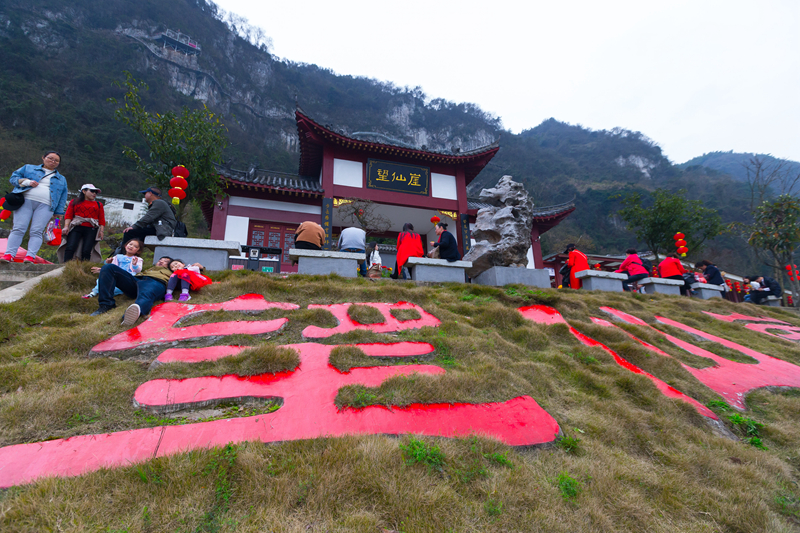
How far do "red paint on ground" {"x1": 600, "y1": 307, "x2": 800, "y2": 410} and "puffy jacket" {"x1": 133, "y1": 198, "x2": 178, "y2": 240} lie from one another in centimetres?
662

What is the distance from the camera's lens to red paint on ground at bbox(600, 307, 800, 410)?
139 inches

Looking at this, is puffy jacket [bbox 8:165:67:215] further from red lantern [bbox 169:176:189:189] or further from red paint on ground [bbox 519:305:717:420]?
red paint on ground [bbox 519:305:717:420]

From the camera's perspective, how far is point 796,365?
14.5 feet

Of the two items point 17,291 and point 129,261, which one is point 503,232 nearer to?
point 129,261

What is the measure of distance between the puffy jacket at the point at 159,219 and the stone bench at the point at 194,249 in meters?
0.12

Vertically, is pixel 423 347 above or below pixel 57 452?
above

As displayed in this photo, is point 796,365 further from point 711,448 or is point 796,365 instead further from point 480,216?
point 480,216

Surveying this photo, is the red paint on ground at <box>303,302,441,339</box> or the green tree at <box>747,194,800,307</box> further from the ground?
the green tree at <box>747,194,800,307</box>

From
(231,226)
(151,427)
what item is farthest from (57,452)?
(231,226)

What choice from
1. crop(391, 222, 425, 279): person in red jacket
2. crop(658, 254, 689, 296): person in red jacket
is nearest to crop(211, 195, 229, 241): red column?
crop(391, 222, 425, 279): person in red jacket

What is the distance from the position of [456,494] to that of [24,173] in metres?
6.31

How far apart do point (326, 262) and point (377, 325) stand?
99.2 inches

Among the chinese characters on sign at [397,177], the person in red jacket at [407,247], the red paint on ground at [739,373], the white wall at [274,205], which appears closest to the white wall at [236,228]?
the white wall at [274,205]

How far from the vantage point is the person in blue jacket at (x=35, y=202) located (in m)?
4.71
